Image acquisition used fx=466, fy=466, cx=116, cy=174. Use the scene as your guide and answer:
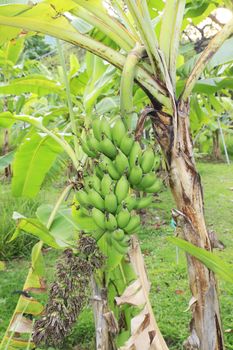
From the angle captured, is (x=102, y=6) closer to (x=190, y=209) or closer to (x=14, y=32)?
(x=14, y=32)

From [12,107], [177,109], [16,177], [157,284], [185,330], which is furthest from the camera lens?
[12,107]

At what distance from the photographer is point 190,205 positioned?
3.31 feet

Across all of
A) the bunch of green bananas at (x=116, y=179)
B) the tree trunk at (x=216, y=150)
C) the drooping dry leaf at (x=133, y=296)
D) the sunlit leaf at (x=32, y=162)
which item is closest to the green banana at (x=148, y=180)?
the bunch of green bananas at (x=116, y=179)

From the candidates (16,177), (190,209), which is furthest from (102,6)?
(16,177)

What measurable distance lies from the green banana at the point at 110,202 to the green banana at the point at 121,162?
0.18ft

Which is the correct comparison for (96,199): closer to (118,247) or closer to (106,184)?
(106,184)

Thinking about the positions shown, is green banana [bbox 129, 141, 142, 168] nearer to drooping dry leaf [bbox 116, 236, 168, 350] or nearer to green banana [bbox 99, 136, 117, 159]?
green banana [bbox 99, 136, 117, 159]

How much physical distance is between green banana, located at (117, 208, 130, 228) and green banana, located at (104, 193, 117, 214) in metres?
0.02

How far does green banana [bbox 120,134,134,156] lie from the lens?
35.8 inches

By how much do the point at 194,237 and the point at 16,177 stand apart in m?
0.84

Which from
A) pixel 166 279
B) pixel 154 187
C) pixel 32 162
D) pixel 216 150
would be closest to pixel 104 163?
pixel 154 187

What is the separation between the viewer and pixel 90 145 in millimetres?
948

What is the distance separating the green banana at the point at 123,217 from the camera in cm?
88

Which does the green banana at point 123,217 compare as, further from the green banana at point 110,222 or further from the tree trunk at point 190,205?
the tree trunk at point 190,205
